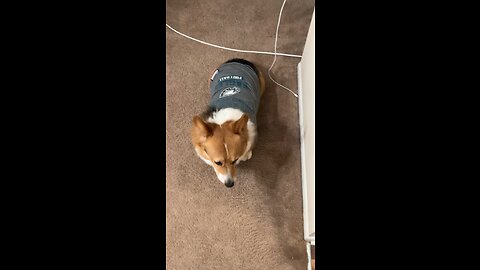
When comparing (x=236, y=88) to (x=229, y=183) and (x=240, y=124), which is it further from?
(x=229, y=183)

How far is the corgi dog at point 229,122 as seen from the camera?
167 centimetres

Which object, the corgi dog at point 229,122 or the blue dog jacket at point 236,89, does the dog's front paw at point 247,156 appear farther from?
the blue dog jacket at point 236,89

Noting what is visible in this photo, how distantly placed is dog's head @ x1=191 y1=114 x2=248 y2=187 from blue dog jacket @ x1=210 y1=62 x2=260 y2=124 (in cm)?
13

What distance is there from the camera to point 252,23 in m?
2.27

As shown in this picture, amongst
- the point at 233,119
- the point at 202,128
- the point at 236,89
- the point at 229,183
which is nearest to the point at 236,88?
the point at 236,89

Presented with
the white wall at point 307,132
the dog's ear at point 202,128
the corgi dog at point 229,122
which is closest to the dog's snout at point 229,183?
the corgi dog at point 229,122

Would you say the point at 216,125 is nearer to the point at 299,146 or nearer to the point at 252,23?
the point at 299,146

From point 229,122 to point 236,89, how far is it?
20 centimetres

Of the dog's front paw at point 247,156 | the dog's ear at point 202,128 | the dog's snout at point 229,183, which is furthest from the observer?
the dog's front paw at point 247,156

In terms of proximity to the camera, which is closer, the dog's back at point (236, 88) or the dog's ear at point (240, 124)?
the dog's ear at point (240, 124)

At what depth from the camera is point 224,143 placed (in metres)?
1.67

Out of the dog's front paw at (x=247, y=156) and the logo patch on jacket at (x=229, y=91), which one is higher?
the logo patch on jacket at (x=229, y=91)
